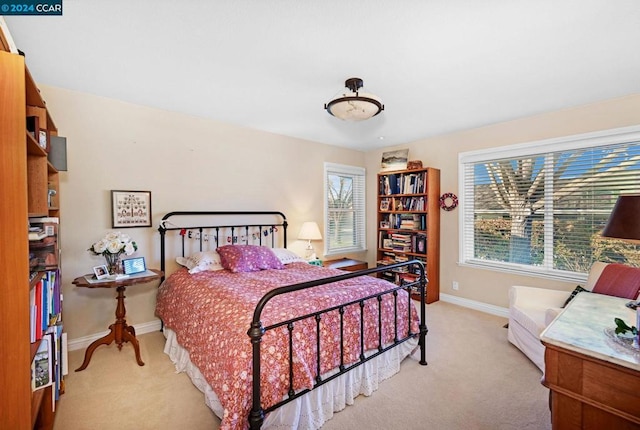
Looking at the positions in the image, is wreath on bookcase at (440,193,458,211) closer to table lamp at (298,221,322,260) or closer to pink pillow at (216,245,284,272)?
table lamp at (298,221,322,260)

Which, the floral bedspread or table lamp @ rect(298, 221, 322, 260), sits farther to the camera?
table lamp @ rect(298, 221, 322, 260)

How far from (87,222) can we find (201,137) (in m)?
1.44

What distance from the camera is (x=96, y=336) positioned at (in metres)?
2.86

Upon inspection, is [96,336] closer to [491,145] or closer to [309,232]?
[309,232]

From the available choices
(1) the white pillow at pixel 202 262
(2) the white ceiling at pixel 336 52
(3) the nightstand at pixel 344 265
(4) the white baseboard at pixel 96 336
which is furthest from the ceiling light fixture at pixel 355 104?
(4) the white baseboard at pixel 96 336

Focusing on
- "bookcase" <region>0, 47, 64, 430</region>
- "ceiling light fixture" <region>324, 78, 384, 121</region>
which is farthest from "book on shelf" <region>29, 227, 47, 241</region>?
"ceiling light fixture" <region>324, 78, 384, 121</region>

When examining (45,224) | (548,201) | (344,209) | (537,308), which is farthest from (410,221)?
(45,224)

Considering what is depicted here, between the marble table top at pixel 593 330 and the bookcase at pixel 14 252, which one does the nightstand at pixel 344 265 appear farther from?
the bookcase at pixel 14 252

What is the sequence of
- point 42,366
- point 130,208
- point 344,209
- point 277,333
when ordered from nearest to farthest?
point 42,366 → point 277,333 → point 130,208 → point 344,209

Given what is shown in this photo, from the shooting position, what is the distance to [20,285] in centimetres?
119

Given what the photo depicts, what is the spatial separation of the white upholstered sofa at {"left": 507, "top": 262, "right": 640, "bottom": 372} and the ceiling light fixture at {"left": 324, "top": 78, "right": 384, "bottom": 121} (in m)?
2.04

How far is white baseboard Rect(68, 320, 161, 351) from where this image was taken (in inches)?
108

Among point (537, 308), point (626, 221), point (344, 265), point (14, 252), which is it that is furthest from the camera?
point (344, 265)

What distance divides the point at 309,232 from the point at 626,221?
322 cm
